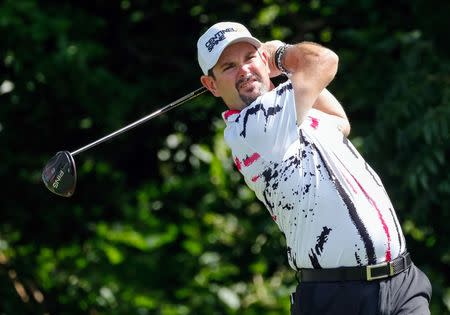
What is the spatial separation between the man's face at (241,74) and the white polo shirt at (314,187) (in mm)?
86

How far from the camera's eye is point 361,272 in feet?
14.4

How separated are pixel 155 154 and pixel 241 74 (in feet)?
14.1

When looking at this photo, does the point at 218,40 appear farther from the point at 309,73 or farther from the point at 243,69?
the point at 309,73

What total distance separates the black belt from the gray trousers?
0.06 ft

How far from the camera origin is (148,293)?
852 centimetres

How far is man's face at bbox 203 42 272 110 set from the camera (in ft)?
15.0

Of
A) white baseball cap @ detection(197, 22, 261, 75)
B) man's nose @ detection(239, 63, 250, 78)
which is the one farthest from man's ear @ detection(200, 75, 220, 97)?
man's nose @ detection(239, 63, 250, 78)

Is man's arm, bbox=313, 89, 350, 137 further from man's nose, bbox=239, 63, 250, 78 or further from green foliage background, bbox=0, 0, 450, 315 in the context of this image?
green foliage background, bbox=0, 0, 450, 315

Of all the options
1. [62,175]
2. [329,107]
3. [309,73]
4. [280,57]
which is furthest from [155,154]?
[309,73]

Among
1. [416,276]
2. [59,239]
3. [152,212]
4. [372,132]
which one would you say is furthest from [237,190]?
[416,276]

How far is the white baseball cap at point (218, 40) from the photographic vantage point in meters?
4.56

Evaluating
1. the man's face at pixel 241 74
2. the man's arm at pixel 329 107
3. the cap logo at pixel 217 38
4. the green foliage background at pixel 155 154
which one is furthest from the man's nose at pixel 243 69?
the green foliage background at pixel 155 154

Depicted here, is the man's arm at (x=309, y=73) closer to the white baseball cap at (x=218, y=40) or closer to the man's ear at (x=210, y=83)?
the white baseball cap at (x=218, y=40)

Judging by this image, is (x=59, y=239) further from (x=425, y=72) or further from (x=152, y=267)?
(x=425, y=72)
